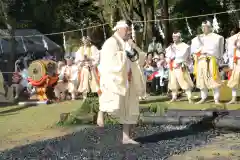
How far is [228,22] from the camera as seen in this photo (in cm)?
2672

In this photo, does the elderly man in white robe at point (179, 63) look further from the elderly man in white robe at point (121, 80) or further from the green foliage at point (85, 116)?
the elderly man in white robe at point (121, 80)

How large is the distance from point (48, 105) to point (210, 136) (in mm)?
7008

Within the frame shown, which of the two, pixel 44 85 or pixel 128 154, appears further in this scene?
pixel 44 85

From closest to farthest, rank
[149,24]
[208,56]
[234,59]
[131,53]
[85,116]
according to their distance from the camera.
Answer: [131,53], [85,116], [234,59], [208,56], [149,24]

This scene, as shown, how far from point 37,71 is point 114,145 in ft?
26.5

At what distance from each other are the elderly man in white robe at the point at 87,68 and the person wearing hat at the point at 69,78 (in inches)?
27.7

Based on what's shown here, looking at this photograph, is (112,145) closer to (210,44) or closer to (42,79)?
(210,44)

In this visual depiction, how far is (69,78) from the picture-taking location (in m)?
15.4

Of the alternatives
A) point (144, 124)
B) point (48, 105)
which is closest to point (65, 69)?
point (48, 105)

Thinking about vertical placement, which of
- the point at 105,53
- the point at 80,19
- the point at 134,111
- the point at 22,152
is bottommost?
the point at 22,152

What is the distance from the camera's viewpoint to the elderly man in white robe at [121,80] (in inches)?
279

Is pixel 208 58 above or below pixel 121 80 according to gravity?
above

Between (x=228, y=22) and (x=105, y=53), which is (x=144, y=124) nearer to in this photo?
(x=105, y=53)

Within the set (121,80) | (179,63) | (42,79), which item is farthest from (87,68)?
(121,80)
